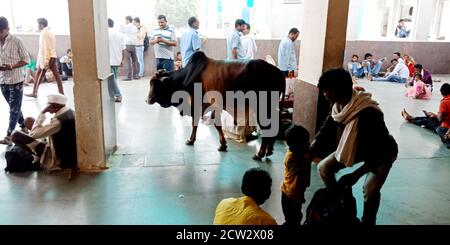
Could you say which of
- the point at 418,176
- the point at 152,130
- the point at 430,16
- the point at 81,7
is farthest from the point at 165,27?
the point at 430,16

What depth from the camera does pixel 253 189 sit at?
256cm

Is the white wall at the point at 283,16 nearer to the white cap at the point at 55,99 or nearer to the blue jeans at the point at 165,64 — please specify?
the blue jeans at the point at 165,64

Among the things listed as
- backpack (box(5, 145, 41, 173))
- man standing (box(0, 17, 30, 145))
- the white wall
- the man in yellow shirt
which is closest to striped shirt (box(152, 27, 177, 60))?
man standing (box(0, 17, 30, 145))

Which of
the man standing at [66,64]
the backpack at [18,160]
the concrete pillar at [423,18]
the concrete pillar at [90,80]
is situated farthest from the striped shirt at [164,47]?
the concrete pillar at [423,18]

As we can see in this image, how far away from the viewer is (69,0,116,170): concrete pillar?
14.8 feet

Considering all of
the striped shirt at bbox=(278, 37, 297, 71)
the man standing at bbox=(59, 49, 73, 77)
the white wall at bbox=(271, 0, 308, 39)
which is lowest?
the man standing at bbox=(59, 49, 73, 77)

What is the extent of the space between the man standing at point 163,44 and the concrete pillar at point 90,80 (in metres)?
3.34

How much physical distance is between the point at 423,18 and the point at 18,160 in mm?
14221

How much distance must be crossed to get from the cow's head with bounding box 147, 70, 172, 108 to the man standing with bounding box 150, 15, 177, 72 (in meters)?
2.70

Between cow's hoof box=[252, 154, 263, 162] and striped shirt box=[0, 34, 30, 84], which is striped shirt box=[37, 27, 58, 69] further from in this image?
cow's hoof box=[252, 154, 263, 162]

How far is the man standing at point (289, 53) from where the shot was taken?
8258 millimetres

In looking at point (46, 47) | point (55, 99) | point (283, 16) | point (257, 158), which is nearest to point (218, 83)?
point (257, 158)
